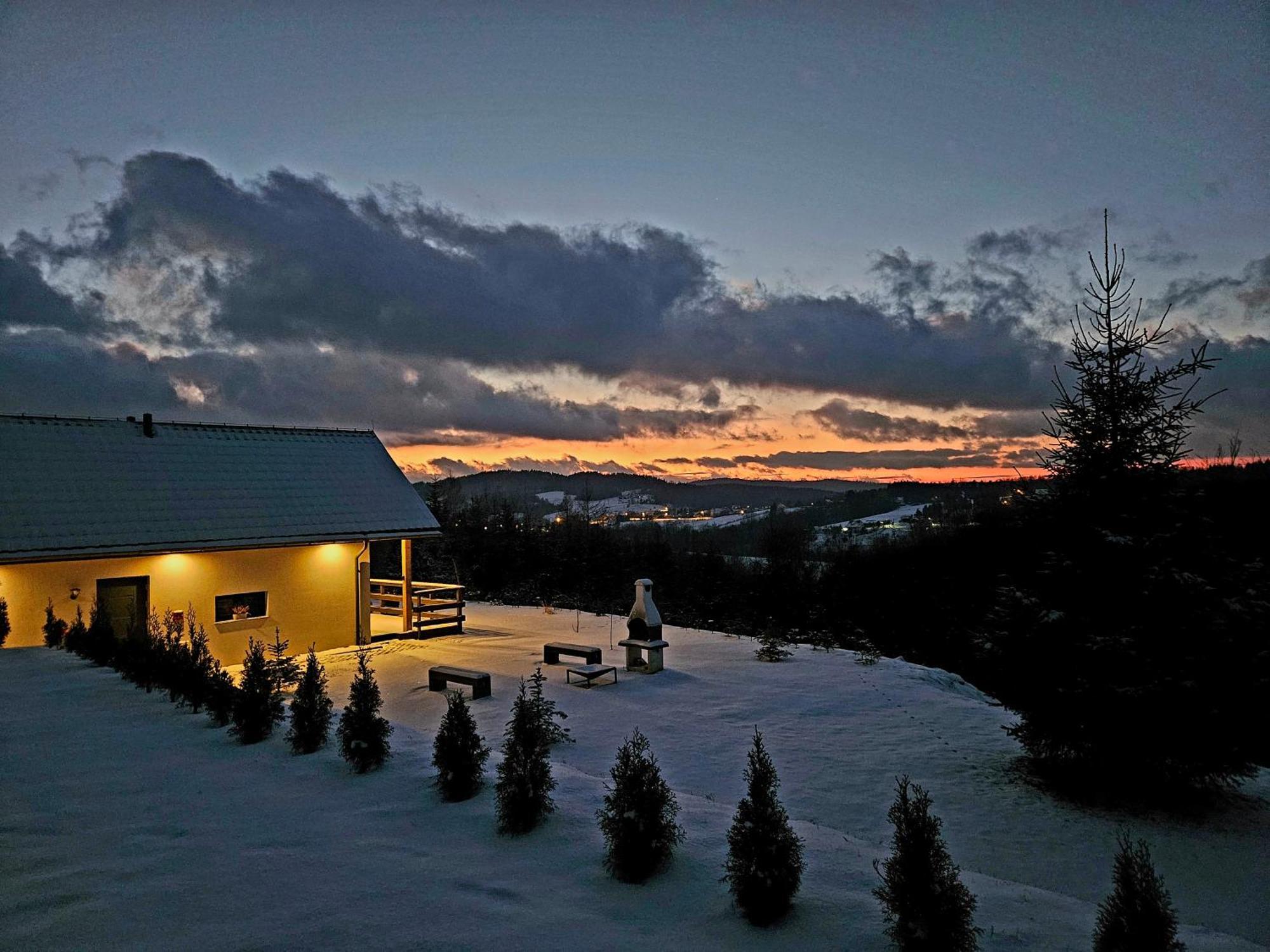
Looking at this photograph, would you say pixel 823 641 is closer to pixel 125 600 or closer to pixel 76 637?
pixel 125 600

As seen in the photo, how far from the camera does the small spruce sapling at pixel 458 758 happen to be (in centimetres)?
518

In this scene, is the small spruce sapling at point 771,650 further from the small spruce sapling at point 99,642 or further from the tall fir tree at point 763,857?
the small spruce sapling at point 99,642

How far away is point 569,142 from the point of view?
13.0 metres

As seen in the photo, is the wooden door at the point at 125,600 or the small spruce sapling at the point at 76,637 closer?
the small spruce sapling at the point at 76,637

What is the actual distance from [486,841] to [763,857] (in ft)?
6.07

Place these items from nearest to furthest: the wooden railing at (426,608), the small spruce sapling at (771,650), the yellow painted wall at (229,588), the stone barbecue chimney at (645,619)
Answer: the yellow painted wall at (229,588), the stone barbecue chimney at (645,619), the small spruce sapling at (771,650), the wooden railing at (426,608)

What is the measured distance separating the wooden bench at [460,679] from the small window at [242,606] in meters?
4.92

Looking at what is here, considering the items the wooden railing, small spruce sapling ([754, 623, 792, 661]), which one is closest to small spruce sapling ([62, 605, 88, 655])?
the wooden railing

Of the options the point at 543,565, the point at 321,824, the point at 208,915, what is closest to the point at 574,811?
the point at 321,824

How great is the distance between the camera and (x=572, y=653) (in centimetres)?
1233

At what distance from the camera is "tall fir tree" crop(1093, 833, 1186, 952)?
9.64 ft

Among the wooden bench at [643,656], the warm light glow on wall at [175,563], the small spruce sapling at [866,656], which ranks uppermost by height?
the warm light glow on wall at [175,563]

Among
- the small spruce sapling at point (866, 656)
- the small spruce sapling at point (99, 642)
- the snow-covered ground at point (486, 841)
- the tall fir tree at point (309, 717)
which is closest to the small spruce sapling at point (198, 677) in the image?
the snow-covered ground at point (486, 841)

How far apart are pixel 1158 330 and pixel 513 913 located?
835 cm
